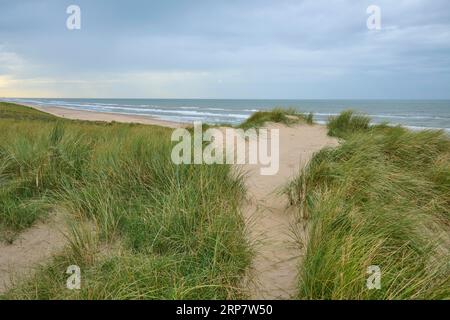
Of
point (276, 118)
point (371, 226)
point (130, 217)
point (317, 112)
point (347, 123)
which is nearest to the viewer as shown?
point (371, 226)

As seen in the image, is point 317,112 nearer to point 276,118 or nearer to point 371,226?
point 276,118

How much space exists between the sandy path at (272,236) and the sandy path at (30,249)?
172cm

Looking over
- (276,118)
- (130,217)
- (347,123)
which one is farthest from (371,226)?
(276,118)

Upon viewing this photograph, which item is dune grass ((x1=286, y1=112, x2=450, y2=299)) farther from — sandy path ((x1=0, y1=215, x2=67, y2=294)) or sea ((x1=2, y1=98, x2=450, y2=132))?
sea ((x1=2, y1=98, x2=450, y2=132))

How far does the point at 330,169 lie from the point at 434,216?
116 centimetres

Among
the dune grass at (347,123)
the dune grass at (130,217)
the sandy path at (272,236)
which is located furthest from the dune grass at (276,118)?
the dune grass at (130,217)

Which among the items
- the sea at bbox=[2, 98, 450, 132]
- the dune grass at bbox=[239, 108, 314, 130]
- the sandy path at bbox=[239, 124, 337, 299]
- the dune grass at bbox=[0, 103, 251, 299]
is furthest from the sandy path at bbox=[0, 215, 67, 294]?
the sea at bbox=[2, 98, 450, 132]

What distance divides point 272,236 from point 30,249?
2259 millimetres

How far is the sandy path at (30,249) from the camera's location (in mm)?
2871

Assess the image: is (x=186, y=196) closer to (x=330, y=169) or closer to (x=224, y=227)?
(x=224, y=227)

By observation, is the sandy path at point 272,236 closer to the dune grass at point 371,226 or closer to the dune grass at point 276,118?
the dune grass at point 371,226

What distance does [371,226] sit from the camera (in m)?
2.73

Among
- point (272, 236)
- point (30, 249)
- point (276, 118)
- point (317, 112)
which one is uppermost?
point (317, 112)
